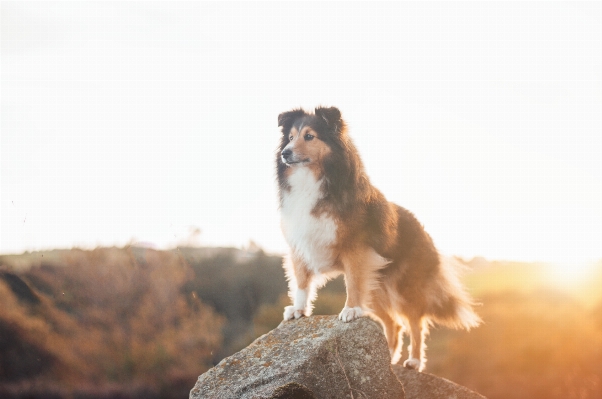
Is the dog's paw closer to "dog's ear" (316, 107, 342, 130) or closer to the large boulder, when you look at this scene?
the large boulder

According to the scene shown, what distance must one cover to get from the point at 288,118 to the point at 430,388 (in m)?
3.33

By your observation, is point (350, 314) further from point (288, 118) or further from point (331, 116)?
point (288, 118)

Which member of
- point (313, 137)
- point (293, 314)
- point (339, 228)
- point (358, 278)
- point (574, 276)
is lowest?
point (574, 276)

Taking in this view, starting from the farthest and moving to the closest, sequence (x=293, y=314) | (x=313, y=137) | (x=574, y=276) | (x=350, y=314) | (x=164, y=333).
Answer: (x=574, y=276) → (x=164, y=333) → (x=293, y=314) → (x=313, y=137) → (x=350, y=314)

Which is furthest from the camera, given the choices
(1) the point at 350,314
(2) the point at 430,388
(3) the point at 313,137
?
(2) the point at 430,388

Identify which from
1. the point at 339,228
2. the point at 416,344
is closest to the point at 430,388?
the point at 416,344

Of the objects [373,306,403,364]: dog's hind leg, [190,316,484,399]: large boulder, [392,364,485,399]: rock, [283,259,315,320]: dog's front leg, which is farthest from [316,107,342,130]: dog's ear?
[392,364,485,399]: rock

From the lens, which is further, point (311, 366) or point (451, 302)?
point (451, 302)

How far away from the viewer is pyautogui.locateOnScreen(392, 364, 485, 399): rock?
18.7 ft

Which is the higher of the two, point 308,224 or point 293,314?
point 308,224

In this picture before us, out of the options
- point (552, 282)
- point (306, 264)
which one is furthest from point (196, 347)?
point (552, 282)

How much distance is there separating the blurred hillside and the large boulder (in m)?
2.62

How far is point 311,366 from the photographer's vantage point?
444 cm

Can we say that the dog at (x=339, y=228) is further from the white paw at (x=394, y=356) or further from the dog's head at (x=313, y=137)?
the white paw at (x=394, y=356)
